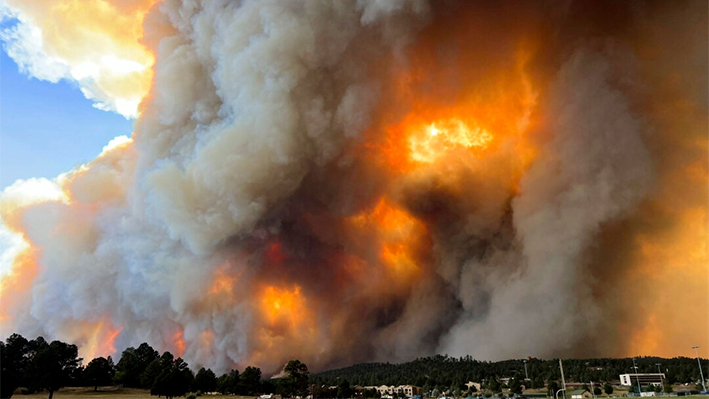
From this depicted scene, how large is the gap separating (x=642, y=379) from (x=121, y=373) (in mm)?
113733

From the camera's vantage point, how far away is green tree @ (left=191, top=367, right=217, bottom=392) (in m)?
91.8

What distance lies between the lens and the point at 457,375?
411ft

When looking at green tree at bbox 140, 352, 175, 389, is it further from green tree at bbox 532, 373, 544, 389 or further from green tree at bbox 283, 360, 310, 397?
green tree at bbox 532, 373, 544, 389

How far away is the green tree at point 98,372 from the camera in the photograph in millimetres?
90938

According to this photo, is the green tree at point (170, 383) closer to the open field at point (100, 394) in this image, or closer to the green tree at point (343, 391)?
the open field at point (100, 394)

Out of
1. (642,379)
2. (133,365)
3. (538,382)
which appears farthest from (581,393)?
(133,365)

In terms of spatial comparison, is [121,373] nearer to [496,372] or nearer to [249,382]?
[249,382]

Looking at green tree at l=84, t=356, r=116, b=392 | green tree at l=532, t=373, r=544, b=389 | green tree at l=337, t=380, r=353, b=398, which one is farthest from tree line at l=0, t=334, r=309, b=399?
green tree at l=532, t=373, r=544, b=389

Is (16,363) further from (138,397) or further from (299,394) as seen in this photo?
(299,394)

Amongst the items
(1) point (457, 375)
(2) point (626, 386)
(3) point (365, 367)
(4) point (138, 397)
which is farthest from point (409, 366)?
(4) point (138, 397)

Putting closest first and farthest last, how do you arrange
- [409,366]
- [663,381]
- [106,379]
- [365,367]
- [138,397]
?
[138,397]
[106,379]
[663,381]
[409,366]
[365,367]

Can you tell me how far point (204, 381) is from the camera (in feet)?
307

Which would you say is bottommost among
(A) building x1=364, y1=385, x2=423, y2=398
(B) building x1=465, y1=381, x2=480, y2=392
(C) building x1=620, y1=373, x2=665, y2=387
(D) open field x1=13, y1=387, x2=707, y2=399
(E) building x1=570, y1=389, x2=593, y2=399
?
(D) open field x1=13, y1=387, x2=707, y2=399

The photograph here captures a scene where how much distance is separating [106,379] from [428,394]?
230 feet
